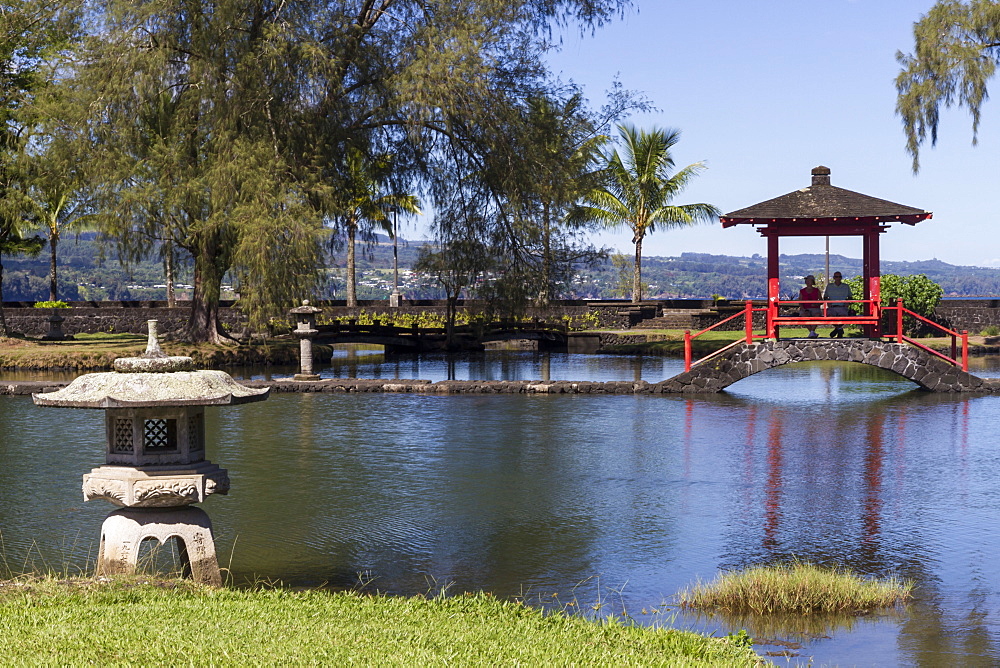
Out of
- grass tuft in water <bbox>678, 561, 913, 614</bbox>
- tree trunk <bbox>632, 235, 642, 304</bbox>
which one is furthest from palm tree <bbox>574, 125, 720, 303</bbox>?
grass tuft in water <bbox>678, 561, 913, 614</bbox>

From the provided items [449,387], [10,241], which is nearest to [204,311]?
[10,241]

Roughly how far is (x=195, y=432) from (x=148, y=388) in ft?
2.25

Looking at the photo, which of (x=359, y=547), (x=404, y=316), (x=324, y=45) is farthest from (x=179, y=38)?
(x=359, y=547)

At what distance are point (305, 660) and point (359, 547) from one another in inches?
181

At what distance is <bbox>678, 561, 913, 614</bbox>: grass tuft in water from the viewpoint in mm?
8930

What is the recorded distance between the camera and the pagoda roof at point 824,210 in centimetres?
2498

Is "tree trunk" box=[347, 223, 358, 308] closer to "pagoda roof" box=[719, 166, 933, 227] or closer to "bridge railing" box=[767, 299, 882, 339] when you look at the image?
"pagoda roof" box=[719, 166, 933, 227]

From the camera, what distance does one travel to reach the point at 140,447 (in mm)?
9156

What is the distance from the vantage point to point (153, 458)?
30.2 ft

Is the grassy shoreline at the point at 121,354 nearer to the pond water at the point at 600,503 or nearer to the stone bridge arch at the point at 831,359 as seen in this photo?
the pond water at the point at 600,503

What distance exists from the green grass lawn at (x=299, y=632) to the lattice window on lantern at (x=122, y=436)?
1.20 metres

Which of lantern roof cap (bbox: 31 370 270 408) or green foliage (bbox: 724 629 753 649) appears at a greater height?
lantern roof cap (bbox: 31 370 270 408)

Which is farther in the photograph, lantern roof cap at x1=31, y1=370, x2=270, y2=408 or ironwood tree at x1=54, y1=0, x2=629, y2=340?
ironwood tree at x1=54, y1=0, x2=629, y2=340

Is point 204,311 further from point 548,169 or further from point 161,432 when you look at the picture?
point 161,432
